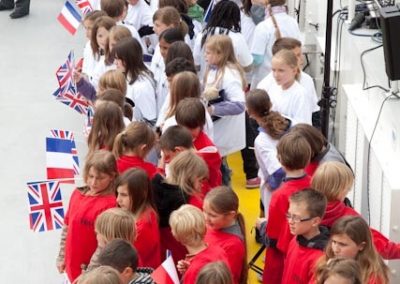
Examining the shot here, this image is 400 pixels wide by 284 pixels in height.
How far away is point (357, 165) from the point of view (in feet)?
22.1

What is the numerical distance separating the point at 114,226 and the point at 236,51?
339 centimetres

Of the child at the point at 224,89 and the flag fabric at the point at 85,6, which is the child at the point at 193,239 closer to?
the child at the point at 224,89

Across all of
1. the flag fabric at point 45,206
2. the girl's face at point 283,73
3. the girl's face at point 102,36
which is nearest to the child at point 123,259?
the flag fabric at point 45,206

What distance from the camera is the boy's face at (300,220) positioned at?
4.76 m

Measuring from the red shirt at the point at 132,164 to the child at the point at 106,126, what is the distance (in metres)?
0.25

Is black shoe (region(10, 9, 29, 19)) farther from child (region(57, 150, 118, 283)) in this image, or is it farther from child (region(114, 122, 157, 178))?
child (region(57, 150, 118, 283))

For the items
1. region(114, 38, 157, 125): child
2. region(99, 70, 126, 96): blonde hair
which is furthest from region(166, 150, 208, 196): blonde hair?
region(114, 38, 157, 125): child

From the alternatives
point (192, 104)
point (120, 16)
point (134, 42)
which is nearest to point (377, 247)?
point (192, 104)

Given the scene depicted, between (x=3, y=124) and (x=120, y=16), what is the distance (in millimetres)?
1997

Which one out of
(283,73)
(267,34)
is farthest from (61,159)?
(267,34)

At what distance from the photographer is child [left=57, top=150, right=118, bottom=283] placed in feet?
17.4

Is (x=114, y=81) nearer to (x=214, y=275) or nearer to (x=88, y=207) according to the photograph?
(x=88, y=207)

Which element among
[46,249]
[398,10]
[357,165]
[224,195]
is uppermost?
[398,10]

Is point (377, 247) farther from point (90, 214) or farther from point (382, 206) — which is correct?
point (90, 214)
